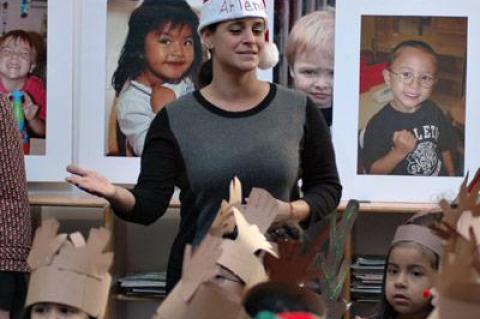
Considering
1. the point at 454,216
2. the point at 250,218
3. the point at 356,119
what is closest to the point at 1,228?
the point at 250,218

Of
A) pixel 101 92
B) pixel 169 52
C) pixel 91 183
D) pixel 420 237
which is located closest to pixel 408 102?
pixel 169 52

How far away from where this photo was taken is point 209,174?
1.78 m

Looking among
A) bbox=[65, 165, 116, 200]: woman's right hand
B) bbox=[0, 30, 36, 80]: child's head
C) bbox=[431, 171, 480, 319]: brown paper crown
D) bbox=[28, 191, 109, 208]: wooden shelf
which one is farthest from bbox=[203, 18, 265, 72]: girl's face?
bbox=[0, 30, 36, 80]: child's head

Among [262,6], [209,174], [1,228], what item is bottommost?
[1,228]

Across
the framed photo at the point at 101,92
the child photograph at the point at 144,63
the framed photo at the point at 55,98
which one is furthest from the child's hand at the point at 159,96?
the framed photo at the point at 55,98

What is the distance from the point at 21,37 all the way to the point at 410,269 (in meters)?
1.71

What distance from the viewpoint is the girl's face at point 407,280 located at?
6.15ft

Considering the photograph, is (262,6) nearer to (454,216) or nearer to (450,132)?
(454,216)

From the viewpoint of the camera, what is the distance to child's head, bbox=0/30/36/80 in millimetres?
3217

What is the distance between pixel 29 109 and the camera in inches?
127

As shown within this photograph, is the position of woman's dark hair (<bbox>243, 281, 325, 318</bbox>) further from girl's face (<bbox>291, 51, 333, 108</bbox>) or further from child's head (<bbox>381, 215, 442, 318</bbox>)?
girl's face (<bbox>291, 51, 333, 108</bbox>)

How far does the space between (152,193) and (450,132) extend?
5.07 ft

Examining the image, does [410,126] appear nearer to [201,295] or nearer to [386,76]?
[386,76]

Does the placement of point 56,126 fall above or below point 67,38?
below
